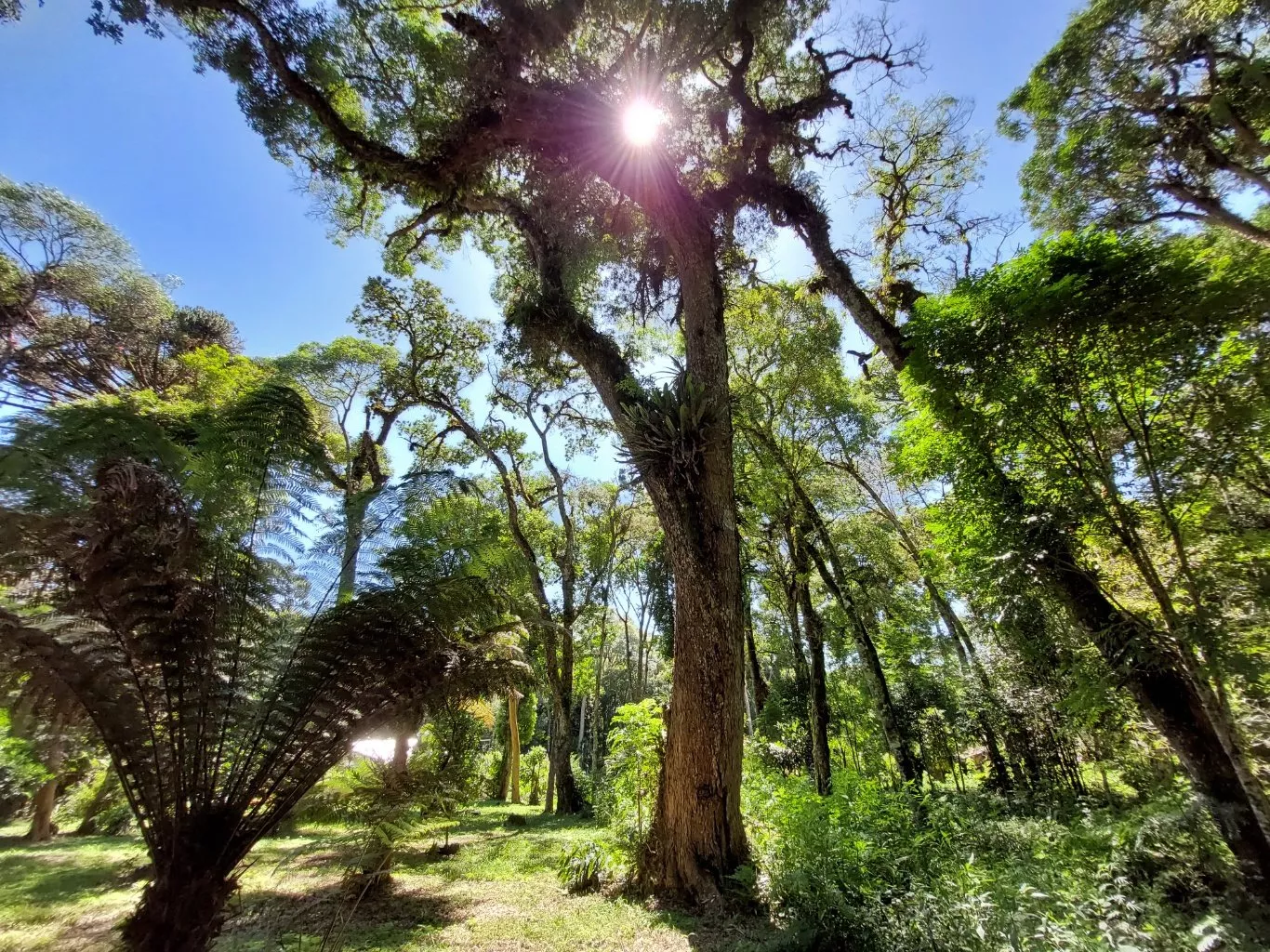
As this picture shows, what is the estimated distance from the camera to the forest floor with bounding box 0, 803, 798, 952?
142 inches

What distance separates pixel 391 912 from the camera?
457 centimetres

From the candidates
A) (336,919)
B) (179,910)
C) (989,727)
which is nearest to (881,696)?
(989,727)

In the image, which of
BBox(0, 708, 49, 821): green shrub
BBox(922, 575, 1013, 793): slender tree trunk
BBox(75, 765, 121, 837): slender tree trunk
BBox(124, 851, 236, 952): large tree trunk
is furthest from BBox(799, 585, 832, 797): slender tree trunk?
BBox(75, 765, 121, 837): slender tree trunk

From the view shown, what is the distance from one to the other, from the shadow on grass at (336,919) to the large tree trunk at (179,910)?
0.24 metres

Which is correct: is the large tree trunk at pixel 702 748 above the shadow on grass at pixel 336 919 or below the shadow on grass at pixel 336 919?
above

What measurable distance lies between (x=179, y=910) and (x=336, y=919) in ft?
3.24

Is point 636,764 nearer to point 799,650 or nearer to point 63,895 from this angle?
point 63,895

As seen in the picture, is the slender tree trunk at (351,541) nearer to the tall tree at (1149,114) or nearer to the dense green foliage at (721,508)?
the dense green foliage at (721,508)

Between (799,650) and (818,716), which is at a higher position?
(799,650)

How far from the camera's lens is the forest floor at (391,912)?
361cm

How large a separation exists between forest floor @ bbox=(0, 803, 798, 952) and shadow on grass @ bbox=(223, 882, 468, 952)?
1 cm

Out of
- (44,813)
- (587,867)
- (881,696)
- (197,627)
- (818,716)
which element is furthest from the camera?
(818,716)

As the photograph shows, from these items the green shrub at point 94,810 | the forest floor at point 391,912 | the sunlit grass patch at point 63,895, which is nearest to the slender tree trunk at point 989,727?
the forest floor at point 391,912

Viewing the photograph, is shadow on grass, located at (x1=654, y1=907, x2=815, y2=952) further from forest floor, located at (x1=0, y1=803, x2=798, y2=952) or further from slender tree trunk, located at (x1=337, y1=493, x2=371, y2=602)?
slender tree trunk, located at (x1=337, y1=493, x2=371, y2=602)
